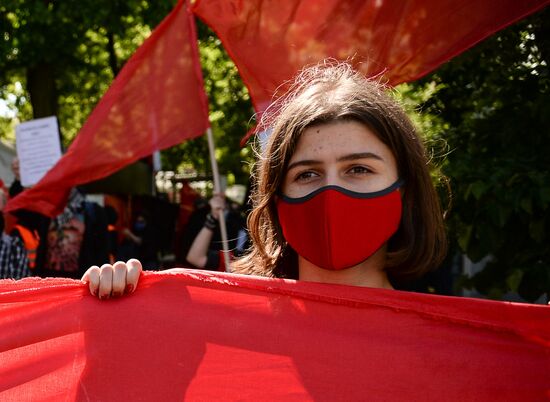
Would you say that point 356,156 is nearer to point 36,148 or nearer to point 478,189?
point 478,189

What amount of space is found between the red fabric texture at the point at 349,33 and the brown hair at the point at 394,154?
1.28 m

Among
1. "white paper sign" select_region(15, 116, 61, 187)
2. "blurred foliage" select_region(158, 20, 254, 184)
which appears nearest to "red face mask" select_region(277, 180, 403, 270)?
"white paper sign" select_region(15, 116, 61, 187)

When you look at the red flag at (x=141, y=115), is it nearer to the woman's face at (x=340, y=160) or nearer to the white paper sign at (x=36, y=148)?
the white paper sign at (x=36, y=148)

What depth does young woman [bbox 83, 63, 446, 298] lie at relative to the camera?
191 centimetres

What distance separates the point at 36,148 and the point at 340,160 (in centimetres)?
430

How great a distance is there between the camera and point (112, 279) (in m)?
1.85

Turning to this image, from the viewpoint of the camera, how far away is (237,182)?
21625mm

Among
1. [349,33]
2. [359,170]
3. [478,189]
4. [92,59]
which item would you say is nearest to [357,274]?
[359,170]

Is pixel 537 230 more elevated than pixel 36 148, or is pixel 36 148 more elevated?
pixel 36 148

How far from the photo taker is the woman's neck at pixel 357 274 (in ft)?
6.56

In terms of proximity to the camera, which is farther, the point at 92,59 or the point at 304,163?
the point at 92,59

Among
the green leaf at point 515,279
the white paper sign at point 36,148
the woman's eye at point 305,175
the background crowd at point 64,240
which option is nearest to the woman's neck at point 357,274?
the woman's eye at point 305,175

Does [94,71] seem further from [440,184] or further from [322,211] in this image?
[322,211]

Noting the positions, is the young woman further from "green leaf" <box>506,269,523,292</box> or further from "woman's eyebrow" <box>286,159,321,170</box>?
"green leaf" <box>506,269,523,292</box>
